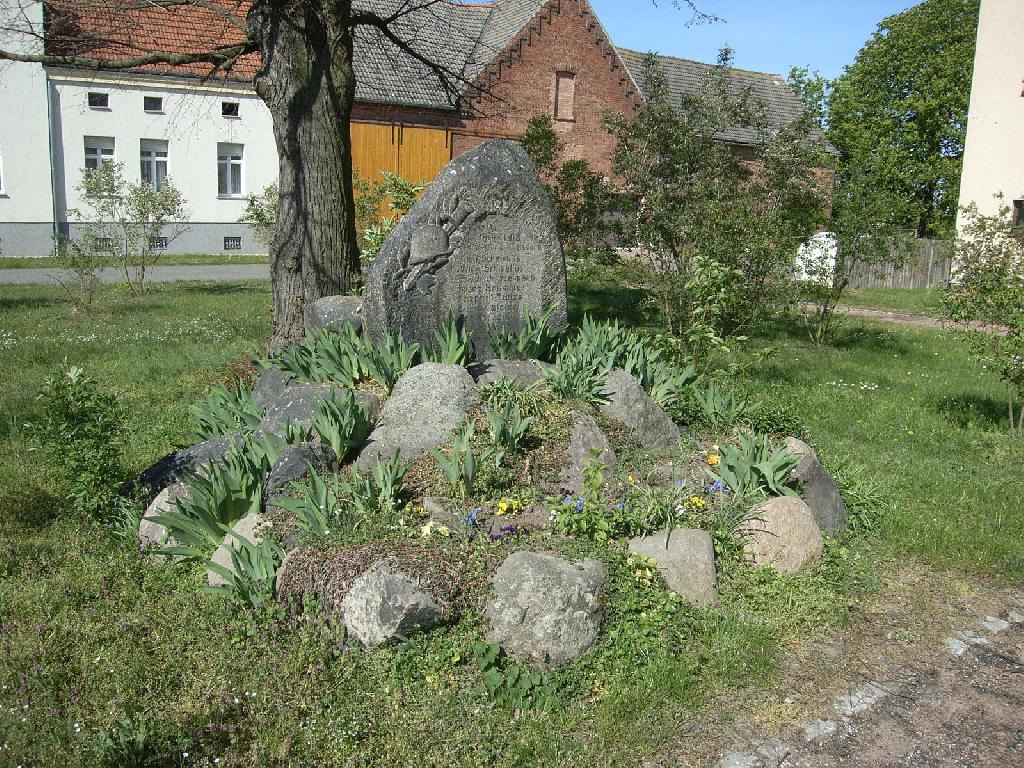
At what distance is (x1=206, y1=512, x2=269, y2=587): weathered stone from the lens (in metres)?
4.73

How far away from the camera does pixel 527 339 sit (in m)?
6.68

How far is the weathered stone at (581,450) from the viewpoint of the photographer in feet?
17.6

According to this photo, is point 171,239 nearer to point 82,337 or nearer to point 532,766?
point 82,337

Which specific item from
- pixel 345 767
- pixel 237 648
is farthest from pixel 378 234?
pixel 345 767

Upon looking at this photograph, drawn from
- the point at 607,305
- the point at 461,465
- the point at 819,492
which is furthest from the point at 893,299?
the point at 461,465

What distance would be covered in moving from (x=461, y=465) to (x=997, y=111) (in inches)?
840

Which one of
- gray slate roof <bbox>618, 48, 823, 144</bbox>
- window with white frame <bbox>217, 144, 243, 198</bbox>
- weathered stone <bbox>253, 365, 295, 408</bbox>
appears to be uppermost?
gray slate roof <bbox>618, 48, 823, 144</bbox>

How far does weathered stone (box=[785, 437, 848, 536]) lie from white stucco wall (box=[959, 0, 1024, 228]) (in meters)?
18.0

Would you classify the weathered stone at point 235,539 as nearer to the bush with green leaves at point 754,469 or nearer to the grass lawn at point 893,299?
the bush with green leaves at point 754,469

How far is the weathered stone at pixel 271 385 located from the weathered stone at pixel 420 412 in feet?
4.09

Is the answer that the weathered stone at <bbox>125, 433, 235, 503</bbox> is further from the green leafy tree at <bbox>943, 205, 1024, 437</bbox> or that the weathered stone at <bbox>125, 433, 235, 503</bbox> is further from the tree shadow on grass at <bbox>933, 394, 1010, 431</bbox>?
the tree shadow on grass at <bbox>933, 394, 1010, 431</bbox>

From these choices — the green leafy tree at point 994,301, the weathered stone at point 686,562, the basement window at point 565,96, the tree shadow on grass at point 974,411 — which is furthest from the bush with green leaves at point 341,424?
the basement window at point 565,96

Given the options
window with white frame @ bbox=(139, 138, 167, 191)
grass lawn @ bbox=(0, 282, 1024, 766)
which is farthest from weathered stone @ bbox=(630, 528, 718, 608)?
window with white frame @ bbox=(139, 138, 167, 191)

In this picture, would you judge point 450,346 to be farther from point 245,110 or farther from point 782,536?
point 245,110
